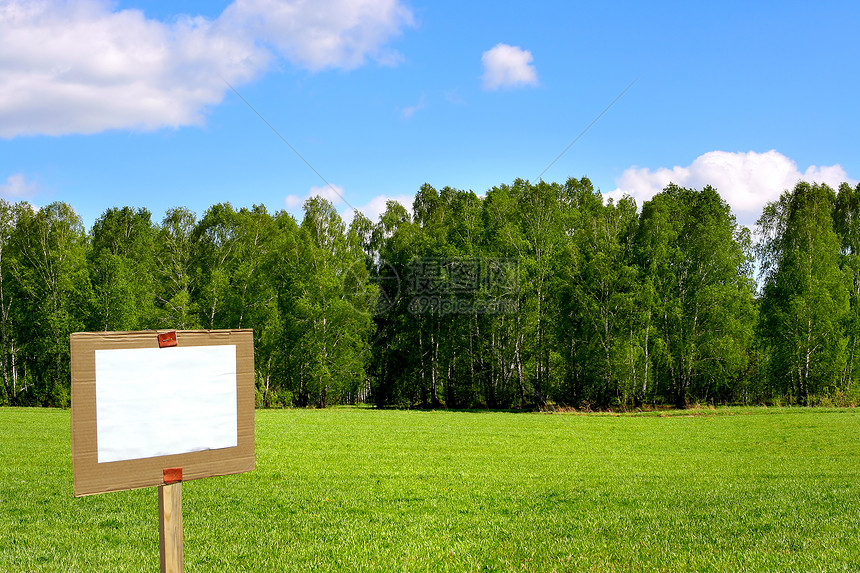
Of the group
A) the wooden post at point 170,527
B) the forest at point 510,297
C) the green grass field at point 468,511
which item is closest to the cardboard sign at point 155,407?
the wooden post at point 170,527

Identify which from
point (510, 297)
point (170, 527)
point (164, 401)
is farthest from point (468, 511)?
point (510, 297)

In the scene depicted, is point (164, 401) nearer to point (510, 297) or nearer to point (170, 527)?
point (170, 527)

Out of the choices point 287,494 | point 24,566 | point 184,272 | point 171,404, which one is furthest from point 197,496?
point 184,272

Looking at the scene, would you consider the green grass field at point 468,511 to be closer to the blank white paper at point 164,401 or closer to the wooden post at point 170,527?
the wooden post at point 170,527

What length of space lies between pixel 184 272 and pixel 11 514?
40602 mm

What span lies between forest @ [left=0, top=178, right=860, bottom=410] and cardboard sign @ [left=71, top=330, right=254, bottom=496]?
3996 centimetres

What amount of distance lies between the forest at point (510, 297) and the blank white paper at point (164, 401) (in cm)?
4001

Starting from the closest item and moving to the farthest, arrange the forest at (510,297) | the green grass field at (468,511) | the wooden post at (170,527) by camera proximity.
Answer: the wooden post at (170,527), the green grass field at (468,511), the forest at (510,297)

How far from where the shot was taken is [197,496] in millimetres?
12016

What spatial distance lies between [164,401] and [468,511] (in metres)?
7.06

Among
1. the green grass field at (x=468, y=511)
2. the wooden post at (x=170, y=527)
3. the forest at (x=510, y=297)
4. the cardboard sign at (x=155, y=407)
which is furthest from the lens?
the forest at (x=510, y=297)

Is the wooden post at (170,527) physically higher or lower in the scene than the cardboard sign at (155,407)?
lower

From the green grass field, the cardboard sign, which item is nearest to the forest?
the green grass field

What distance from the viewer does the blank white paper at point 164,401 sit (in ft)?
15.0
